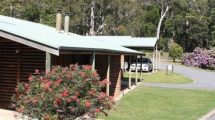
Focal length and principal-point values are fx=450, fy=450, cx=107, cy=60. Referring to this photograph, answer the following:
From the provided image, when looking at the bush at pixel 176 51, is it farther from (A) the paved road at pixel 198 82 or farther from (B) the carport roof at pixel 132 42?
(B) the carport roof at pixel 132 42

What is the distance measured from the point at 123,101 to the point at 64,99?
35.3 ft

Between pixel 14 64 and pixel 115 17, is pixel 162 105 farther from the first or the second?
pixel 115 17

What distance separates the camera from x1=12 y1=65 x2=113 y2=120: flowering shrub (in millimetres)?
10172

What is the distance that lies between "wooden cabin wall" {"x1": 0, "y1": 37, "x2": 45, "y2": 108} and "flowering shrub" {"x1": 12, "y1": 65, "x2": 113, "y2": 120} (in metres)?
4.41

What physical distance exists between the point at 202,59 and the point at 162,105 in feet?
119

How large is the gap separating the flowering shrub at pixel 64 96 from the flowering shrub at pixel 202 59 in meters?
44.9

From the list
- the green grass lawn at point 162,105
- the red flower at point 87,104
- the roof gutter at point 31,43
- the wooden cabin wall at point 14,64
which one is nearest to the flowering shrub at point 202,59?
the green grass lawn at point 162,105

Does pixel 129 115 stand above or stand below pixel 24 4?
below

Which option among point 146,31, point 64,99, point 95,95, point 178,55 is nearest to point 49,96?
point 64,99

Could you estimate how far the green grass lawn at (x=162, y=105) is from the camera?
55.2 ft

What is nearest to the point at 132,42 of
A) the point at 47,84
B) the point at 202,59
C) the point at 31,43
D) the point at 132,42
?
the point at 132,42

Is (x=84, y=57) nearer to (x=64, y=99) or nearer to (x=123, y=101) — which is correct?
(x=123, y=101)

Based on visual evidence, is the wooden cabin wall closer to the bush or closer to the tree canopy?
the tree canopy

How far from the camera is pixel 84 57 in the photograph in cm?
2078
